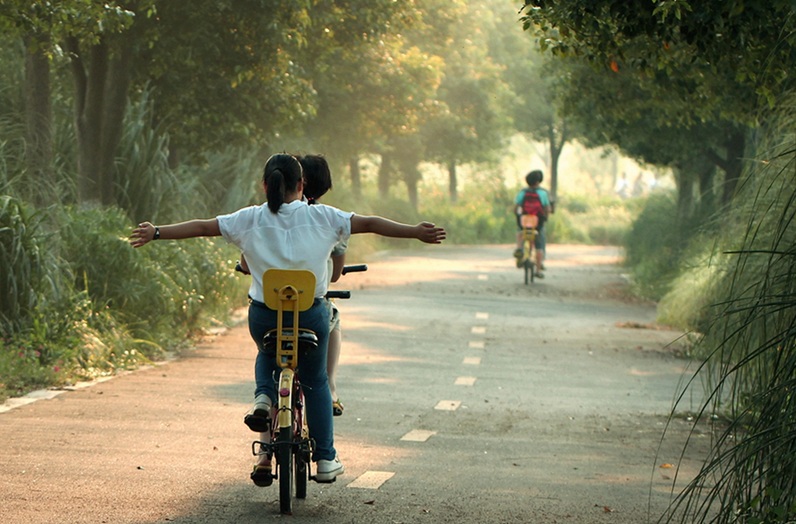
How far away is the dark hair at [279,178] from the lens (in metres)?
7.04

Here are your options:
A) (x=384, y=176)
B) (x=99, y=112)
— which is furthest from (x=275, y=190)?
(x=384, y=176)

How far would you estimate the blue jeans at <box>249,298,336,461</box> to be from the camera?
23.1 ft

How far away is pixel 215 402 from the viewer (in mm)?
11180

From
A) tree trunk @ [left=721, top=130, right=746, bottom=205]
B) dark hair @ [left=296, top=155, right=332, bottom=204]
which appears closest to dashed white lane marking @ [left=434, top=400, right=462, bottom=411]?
dark hair @ [left=296, top=155, right=332, bottom=204]

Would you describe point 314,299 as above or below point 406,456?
above

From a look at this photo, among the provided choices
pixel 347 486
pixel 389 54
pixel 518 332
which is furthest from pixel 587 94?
pixel 389 54

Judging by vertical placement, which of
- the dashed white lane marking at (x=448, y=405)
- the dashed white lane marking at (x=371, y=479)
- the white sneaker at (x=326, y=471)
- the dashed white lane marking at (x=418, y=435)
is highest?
the white sneaker at (x=326, y=471)

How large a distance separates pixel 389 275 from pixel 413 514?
21.3 metres

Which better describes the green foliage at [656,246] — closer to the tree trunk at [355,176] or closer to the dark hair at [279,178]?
the tree trunk at [355,176]

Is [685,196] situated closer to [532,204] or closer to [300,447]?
[532,204]

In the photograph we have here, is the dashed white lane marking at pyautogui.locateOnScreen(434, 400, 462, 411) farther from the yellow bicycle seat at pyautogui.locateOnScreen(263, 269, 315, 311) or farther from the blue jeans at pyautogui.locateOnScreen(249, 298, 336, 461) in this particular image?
the yellow bicycle seat at pyautogui.locateOnScreen(263, 269, 315, 311)

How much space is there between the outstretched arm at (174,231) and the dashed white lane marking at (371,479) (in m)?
1.76

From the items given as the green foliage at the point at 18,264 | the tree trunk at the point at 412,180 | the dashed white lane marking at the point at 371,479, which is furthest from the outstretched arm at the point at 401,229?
the tree trunk at the point at 412,180

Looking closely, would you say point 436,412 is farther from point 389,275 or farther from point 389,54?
point 389,54
